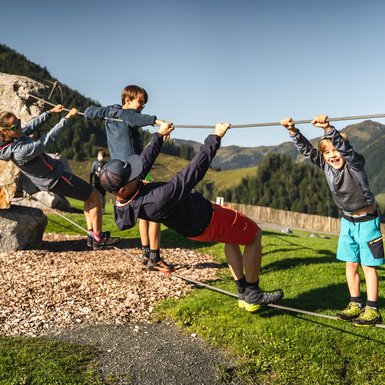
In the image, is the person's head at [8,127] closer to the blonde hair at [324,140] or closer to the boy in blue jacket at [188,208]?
the boy in blue jacket at [188,208]

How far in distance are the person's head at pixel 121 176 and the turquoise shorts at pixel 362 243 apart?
8.99 ft

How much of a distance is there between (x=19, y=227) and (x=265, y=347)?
695 cm

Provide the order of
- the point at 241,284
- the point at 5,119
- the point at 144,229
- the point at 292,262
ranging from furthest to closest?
the point at 292,262, the point at 144,229, the point at 5,119, the point at 241,284

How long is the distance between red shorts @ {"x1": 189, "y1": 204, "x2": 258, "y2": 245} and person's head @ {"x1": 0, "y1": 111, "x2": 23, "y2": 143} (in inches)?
180

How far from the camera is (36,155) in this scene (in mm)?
7930

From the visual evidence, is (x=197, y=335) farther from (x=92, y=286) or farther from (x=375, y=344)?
(x=92, y=286)

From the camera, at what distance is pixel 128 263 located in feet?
30.0

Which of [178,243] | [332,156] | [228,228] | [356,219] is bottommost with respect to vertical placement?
[178,243]

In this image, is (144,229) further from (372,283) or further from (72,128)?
(72,128)

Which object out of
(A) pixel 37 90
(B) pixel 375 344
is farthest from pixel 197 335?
(A) pixel 37 90

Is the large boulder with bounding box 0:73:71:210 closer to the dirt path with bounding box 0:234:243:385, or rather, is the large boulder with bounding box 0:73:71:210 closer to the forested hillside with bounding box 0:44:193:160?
the dirt path with bounding box 0:234:243:385

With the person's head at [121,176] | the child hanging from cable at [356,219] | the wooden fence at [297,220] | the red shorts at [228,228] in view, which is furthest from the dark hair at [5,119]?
the wooden fence at [297,220]

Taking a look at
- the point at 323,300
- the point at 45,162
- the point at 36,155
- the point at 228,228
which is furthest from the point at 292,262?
the point at 36,155

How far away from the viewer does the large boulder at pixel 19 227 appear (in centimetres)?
984
